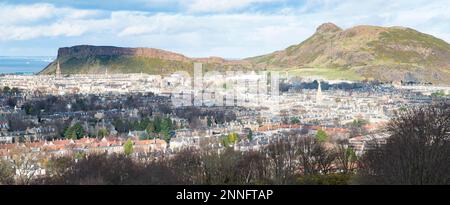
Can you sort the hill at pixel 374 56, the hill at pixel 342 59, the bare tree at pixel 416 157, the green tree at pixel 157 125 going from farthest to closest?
1. the hill at pixel 342 59
2. the hill at pixel 374 56
3. the green tree at pixel 157 125
4. the bare tree at pixel 416 157

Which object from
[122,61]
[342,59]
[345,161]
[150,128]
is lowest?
[150,128]

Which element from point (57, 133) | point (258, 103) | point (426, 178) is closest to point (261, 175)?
point (426, 178)

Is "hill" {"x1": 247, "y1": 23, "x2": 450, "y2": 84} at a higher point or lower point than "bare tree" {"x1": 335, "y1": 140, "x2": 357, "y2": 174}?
higher

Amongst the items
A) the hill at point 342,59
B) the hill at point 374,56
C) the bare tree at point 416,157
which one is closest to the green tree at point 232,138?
the bare tree at point 416,157

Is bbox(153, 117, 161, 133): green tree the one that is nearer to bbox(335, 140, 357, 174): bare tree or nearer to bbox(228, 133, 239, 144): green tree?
bbox(228, 133, 239, 144): green tree

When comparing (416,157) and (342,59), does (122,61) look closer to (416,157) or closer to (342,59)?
(342,59)

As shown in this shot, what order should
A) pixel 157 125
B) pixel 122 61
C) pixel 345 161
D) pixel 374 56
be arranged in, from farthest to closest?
pixel 122 61, pixel 374 56, pixel 157 125, pixel 345 161
